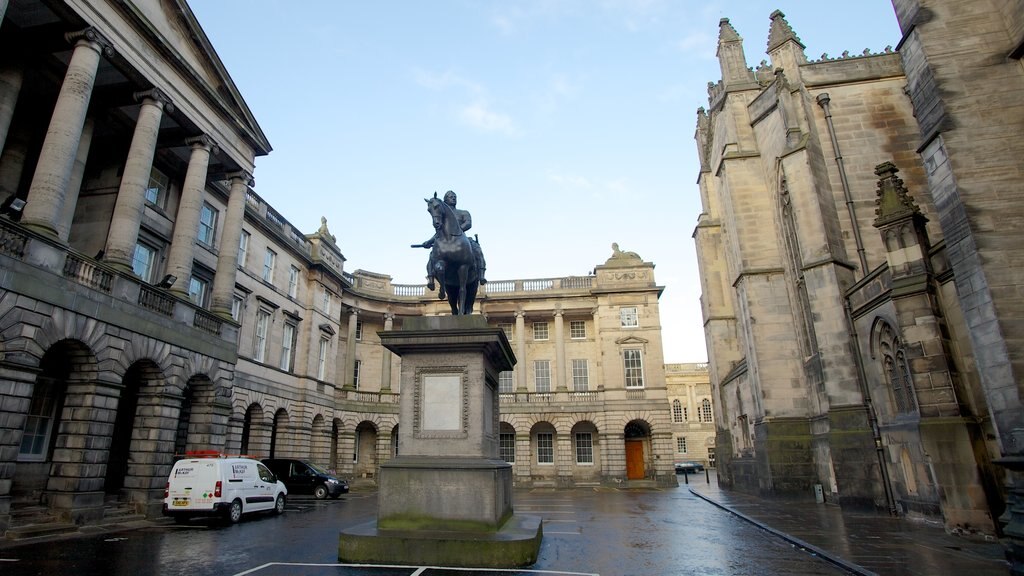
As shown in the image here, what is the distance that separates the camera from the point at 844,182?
55.5ft

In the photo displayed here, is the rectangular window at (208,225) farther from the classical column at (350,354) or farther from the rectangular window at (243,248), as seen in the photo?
the classical column at (350,354)

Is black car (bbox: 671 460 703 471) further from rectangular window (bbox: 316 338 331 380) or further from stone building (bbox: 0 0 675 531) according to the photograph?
rectangular window (bbox: 316 338 331 380)

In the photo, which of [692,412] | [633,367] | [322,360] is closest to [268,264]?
[322,360]

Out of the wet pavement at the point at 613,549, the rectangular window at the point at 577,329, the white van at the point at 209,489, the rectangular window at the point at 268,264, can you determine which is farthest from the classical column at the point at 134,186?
the rectangular window at the point at 577,329

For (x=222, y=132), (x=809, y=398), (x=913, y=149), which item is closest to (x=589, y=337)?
(x=809, y=398)

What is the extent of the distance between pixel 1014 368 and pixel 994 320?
818 mm

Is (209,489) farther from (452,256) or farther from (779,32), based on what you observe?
(779,32)

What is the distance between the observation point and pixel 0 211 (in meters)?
12.5

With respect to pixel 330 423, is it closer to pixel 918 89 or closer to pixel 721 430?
pixel 721 430

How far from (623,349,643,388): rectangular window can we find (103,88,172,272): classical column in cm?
2895

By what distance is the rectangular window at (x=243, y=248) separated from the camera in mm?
24906

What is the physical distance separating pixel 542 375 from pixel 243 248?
22.1 m

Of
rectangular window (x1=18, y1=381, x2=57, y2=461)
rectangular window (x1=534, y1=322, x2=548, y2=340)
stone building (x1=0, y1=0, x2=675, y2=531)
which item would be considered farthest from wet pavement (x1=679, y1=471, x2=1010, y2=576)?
rectangular window (x1=534, y1=322, x2=548, y2=340)

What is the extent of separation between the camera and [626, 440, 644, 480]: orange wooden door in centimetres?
3572
